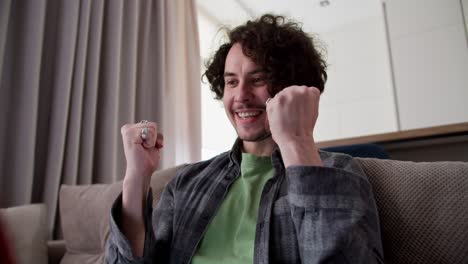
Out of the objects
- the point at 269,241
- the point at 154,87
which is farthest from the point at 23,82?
the point at 269,241

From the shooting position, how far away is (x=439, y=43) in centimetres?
320

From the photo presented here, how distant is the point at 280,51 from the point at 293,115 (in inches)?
15.9

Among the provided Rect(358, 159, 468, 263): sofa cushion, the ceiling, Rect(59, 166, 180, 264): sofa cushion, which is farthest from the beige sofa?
the ceiling

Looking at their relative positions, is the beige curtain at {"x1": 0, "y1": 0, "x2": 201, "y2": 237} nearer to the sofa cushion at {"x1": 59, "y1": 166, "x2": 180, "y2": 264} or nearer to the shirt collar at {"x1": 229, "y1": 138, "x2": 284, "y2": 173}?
the sofa cushion at {"x1": 59, "y1": 166, "x2": 180, "y2": 264}

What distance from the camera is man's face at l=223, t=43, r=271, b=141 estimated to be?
0.91 metres

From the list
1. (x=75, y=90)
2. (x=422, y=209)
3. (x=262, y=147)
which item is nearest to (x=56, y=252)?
(x=75, y=90)

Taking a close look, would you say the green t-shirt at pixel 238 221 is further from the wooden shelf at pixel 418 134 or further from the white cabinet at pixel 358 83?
the white cabinet at pixel 358 83

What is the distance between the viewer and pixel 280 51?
0.98 meters

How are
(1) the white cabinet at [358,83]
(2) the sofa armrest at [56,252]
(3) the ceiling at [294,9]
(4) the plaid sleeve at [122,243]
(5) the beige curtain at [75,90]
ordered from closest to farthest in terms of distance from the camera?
(4) the plaid sleeve at [122,243] → (2) the sofa armrest at [56,252] → (5) the beige curtain at [75,90] → (3) the ceiling at [294,9] → (1) the white cabinet at [358,83]

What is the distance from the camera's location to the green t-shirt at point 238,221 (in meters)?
0.74

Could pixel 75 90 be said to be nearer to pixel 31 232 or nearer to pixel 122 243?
pixel 31 232

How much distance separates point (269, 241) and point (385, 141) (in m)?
0.88

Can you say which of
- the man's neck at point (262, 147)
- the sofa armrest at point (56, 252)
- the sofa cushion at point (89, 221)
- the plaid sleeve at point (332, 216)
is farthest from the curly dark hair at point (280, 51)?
the sofa armrest at point (56, 252)

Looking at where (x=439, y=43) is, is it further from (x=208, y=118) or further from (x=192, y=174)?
(x=192, y=174)
